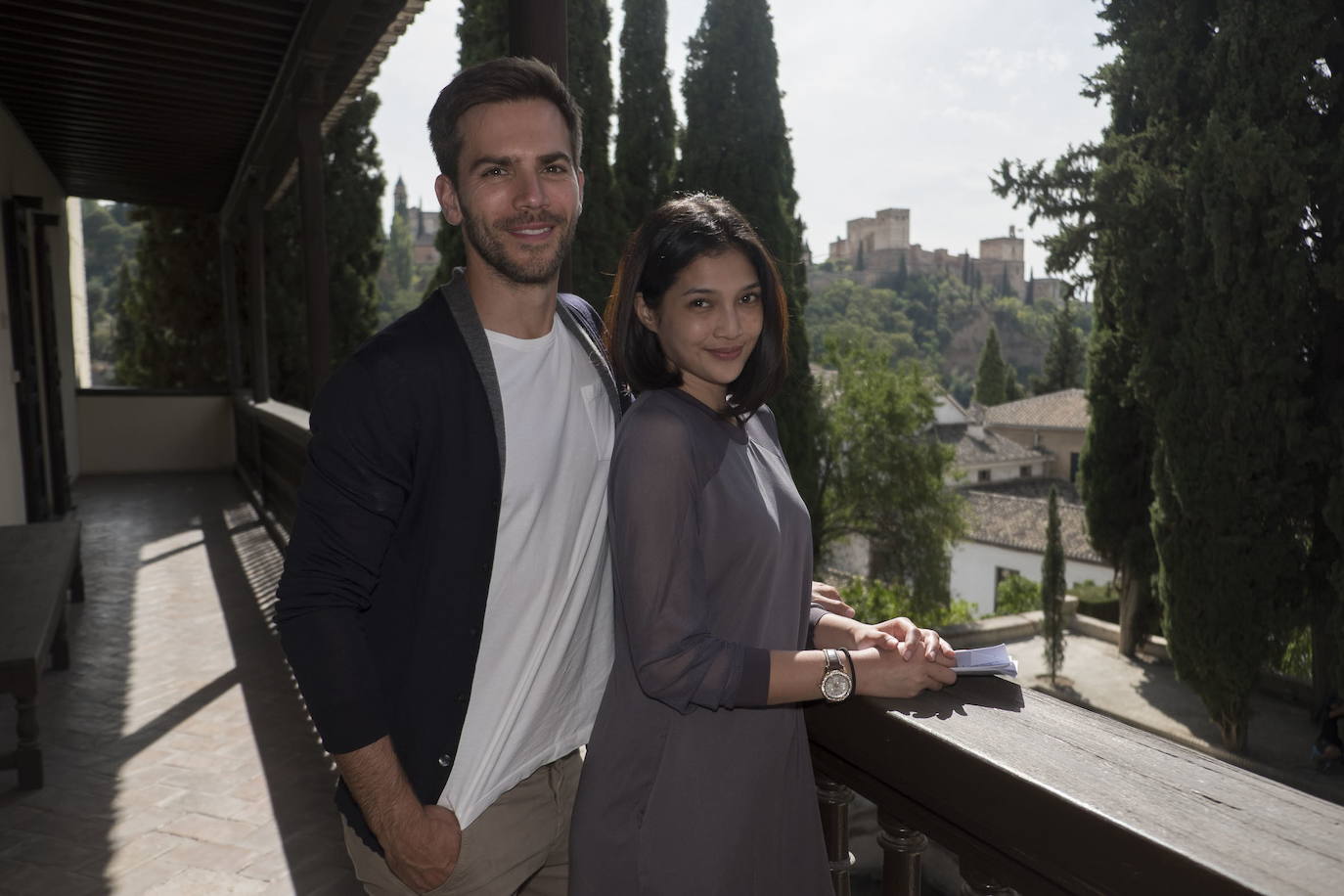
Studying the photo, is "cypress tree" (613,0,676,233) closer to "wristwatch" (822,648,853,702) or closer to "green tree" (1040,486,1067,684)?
"green tree" (1040,486,1067,684)

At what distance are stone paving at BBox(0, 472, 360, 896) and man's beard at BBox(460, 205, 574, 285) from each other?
2.10m

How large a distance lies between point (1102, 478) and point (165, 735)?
56.5 feet

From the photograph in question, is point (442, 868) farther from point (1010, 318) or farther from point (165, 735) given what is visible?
point (1010, 318)

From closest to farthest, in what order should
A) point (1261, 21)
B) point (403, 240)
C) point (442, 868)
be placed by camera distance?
point (442, 868) → point (1261, 21) → point (403, 240)

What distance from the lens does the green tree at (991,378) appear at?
54.6m

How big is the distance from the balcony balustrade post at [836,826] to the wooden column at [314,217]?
15.2 ft

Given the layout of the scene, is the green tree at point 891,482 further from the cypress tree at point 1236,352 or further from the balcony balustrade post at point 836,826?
the balcony balustrade post at point 836,826

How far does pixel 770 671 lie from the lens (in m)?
1.08

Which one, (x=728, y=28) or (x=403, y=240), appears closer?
(x=728, y=28)

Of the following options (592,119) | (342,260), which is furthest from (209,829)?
(592,119)

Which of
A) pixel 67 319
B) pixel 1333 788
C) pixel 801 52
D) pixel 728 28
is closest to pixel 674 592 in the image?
pixel 67 319

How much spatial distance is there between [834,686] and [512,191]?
78cm

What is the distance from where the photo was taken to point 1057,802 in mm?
830

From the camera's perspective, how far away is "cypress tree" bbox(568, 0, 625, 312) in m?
19.5
